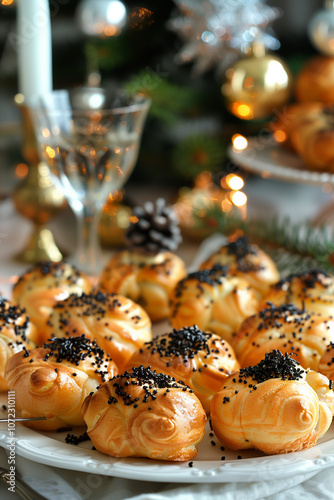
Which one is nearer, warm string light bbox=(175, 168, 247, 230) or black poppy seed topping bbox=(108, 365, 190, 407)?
black poppy seed topping bbox=(108, 365, 190, 407)

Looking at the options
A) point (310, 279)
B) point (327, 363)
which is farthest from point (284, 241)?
point (327, 363)

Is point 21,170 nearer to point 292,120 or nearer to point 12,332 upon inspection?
point 292,120

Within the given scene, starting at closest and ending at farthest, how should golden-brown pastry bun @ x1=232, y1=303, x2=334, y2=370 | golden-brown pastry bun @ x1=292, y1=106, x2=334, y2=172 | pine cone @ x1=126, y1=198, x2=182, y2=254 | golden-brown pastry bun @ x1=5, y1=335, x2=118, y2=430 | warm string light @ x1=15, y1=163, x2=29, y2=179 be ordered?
1. golden-brown pastry bun @ x1=5, y1=335, x2=118, y2=430
2. golden-brown pastry bun @ x1=232, y1=303, x2=334, y2=370
3. pine cone @ x1=126, y1=198, x2=182, y2=254
4. golden-brown pastry bun @ x1=292, y1=106, x2=334, y2=172
5. warm string light @ x1=15, y1=163, x2=29, y2=179

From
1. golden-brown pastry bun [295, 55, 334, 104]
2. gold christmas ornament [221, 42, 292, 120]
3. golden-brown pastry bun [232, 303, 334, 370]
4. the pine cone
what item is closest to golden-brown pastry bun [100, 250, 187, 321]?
the pine cone

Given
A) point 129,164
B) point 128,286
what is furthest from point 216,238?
point 128,286

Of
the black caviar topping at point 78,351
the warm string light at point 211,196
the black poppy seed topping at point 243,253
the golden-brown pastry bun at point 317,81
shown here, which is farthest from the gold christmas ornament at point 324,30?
the black caviar topping at point 78,351

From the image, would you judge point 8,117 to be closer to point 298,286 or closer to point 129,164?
point 129,164

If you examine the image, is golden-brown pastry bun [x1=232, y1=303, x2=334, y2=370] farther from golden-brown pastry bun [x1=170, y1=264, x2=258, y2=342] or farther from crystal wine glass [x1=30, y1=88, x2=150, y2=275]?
crystal wine glass [x1=30, y1=88, x2=150, y2=275]
